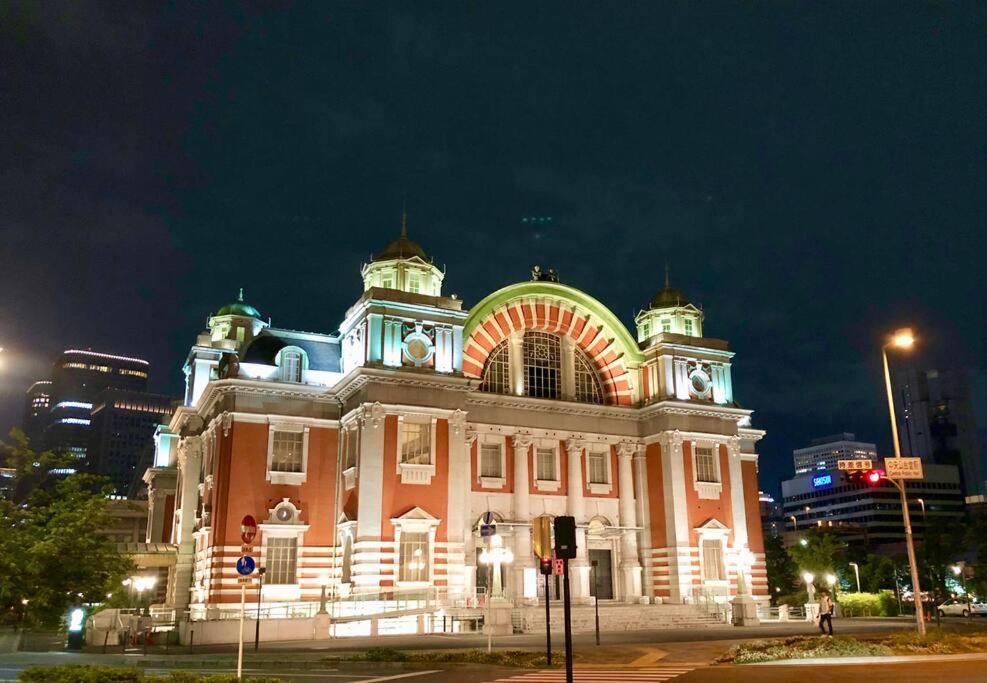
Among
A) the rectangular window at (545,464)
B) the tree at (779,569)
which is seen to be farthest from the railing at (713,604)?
the tree at (779,569)

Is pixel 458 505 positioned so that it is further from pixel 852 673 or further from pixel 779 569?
pixel 779 569

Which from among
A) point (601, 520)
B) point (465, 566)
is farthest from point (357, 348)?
point (601, 520)

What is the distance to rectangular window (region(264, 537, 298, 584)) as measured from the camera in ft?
130

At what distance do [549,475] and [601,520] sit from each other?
3.58 meters

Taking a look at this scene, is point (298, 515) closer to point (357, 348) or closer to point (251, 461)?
point (251, 461)

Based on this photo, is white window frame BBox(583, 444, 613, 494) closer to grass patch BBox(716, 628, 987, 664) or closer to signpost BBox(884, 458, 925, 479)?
signpost BBox(884, 458, 925, 479)

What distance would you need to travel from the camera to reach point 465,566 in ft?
134

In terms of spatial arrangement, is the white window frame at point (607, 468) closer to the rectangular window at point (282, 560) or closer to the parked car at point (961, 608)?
the rectangular window at point (282, 560)

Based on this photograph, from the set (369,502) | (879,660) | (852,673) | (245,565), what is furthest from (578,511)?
(852,673)

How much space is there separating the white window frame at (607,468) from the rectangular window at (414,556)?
412 inches

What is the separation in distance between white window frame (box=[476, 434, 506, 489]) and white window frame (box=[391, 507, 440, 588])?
16.4ft

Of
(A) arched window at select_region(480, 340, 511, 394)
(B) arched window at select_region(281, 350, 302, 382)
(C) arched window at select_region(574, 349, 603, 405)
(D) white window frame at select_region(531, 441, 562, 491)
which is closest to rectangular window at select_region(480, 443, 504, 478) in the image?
(D) white window frame at select_region(531, 441, 562, 491)

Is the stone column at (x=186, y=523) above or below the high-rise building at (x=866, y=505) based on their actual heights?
below

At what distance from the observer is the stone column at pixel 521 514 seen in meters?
43.0
